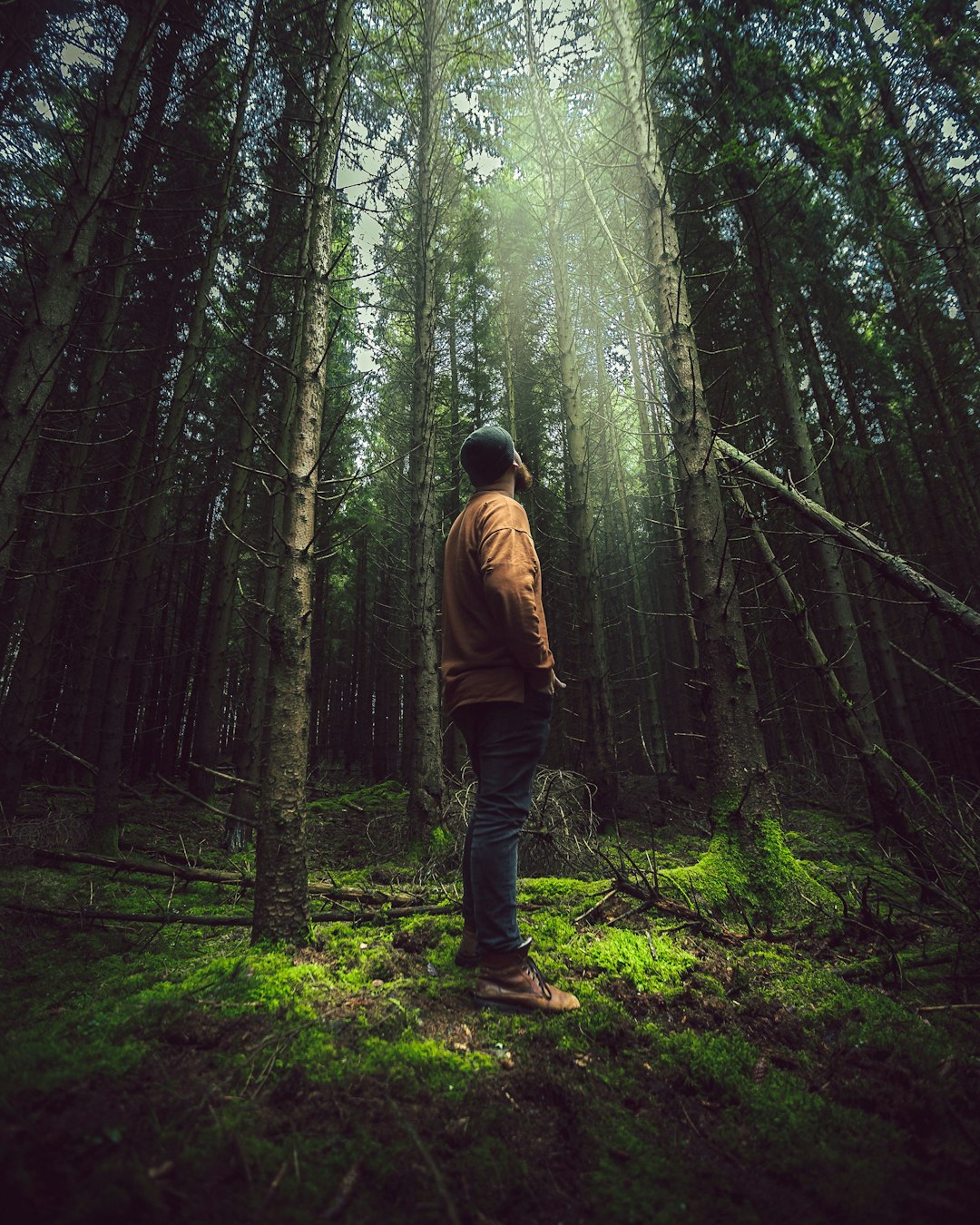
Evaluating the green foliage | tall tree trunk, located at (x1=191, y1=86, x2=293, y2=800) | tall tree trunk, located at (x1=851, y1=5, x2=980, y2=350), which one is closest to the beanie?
tall tree trunk, located at (x1=191, y1=86, x2=293, y2=800)

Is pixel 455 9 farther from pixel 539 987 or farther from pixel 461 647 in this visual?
pixel 539 987

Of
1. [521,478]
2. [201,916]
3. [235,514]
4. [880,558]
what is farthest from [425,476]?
[201,916]

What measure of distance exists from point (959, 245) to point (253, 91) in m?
10.3

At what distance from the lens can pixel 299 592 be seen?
2.96 meters

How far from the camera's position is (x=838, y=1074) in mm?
1860

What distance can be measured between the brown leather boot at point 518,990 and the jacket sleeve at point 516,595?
1209 mm

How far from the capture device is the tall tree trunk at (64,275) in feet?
12.8

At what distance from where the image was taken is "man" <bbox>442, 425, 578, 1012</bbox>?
7.38ft

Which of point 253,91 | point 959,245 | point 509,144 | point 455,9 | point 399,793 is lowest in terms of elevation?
point 399,793

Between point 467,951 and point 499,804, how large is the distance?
0.78 m

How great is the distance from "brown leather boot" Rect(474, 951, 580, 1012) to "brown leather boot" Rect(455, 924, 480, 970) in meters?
0.25

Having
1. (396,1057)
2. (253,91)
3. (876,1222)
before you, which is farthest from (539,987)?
(253,91)

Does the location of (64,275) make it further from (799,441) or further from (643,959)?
(799,441)

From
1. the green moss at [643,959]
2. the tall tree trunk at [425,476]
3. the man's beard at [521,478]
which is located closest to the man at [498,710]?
the man's beard at [521,478]
